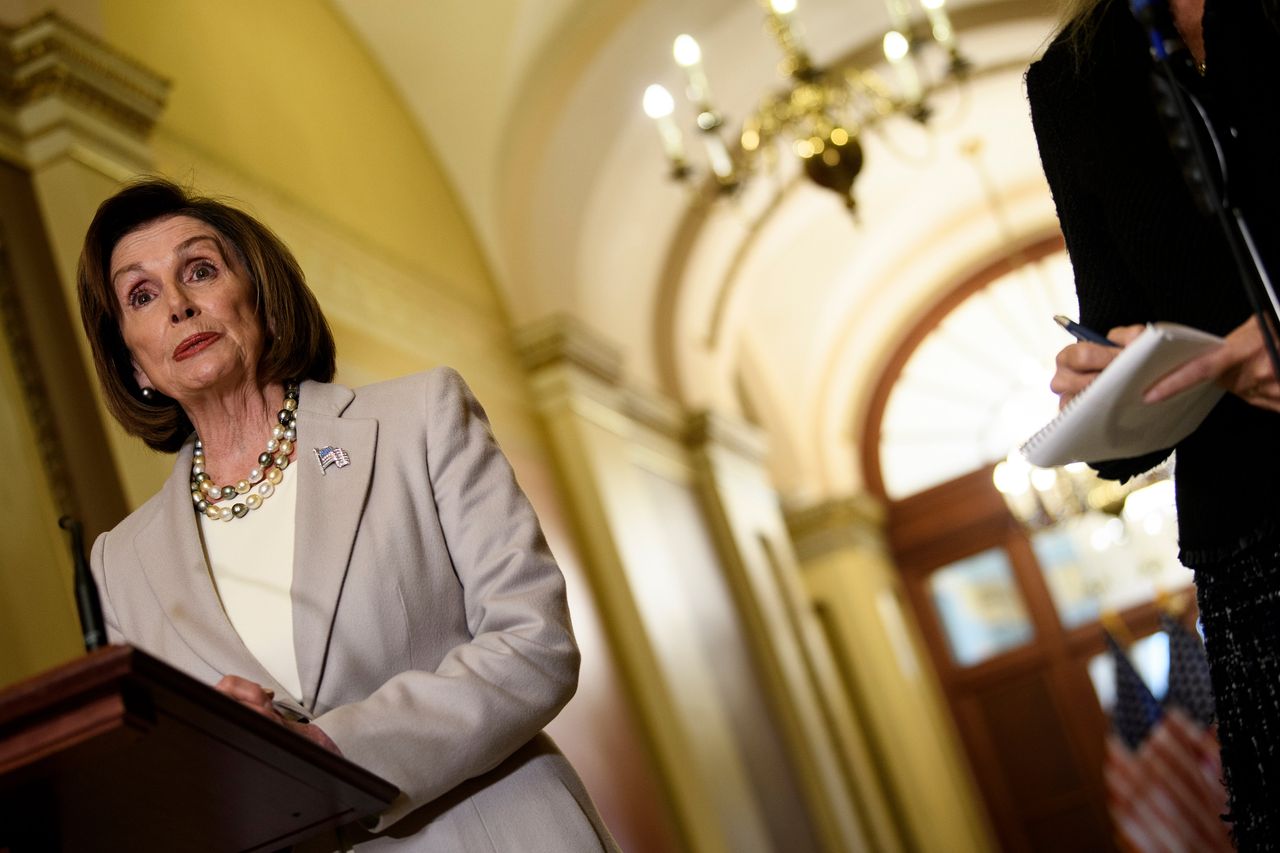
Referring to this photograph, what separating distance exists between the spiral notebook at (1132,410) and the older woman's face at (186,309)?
3.62 ft

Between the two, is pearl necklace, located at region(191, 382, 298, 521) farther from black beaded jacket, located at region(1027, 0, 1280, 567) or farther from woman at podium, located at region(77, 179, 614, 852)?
black beaded jacket, located at region(1027, 0, 1280, 567)

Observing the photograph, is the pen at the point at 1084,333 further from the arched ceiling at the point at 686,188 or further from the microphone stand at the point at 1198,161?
the arched ceiling at the point at 686,188

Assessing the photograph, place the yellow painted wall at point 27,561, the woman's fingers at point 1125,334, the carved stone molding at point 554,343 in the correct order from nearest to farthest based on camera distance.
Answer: the woman's fingers at point 1125,334
the yellow painted wall at point 27,561
the carved stone molding at point 554,343

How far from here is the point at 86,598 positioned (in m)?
1.46

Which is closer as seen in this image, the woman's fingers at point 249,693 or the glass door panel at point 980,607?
the woman's fingers at point 249,693

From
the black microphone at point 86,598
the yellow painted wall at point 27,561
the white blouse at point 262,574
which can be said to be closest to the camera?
the black microphone at point 86,598

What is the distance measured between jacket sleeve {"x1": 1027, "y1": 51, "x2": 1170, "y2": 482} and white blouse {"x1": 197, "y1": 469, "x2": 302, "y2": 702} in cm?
102

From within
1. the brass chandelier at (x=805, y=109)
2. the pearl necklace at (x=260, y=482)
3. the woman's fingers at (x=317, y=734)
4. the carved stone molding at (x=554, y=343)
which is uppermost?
the brass chandelier at (x=805, y=109)

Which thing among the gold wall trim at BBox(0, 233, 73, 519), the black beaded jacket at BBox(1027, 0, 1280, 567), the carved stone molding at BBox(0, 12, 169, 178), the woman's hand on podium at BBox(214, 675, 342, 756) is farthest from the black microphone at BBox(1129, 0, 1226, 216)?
the carved stone molding at BBox(0, 12, 169, 178)

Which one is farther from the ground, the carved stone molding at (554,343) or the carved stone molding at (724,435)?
the carved stone molding at (554,343)

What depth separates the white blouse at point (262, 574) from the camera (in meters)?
1.91

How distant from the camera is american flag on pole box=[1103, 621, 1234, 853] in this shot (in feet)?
23.2

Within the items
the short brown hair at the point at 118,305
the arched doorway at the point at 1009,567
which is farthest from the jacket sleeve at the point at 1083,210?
the arched doorway at the point at 1009,567

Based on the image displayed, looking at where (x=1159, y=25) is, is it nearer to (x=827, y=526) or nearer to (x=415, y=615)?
(x=415, y=615)
